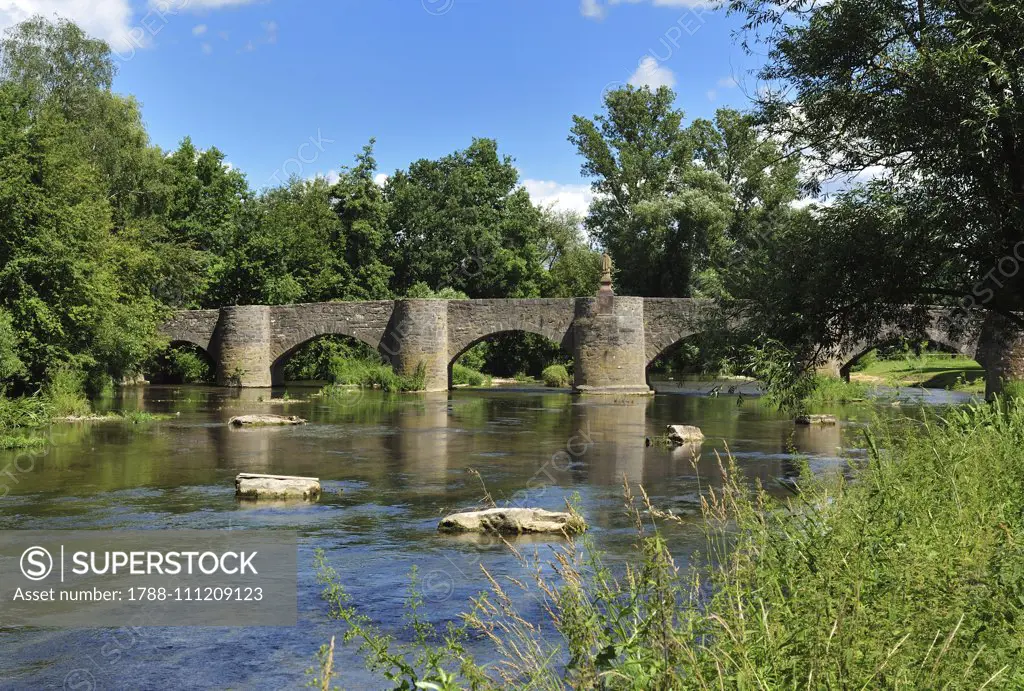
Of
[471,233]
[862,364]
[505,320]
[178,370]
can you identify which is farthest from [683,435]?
[471,233]

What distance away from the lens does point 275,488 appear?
495 inches

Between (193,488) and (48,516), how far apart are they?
2336 mm

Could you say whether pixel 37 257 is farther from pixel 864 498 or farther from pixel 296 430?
pixel 864 498

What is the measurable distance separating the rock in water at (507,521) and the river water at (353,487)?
29cm

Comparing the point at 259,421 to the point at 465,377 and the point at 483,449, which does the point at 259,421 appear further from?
the point at 465,377

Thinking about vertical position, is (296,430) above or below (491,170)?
below

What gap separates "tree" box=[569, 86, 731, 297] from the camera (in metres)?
43.5

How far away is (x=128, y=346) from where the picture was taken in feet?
83.4

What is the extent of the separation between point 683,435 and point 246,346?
2253 cm

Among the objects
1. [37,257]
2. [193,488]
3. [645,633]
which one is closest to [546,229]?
[37,257]

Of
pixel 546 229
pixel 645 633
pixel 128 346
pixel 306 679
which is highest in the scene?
pixel 546 229

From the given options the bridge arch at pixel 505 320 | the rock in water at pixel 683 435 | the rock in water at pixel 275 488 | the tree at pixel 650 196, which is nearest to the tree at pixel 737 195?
the tree at pixel 650 196

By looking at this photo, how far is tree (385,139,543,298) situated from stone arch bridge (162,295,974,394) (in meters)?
11.7

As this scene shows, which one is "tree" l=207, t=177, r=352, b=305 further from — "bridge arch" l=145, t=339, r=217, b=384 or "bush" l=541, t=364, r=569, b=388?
"bush" l=541, t=364, r=569, b=388
